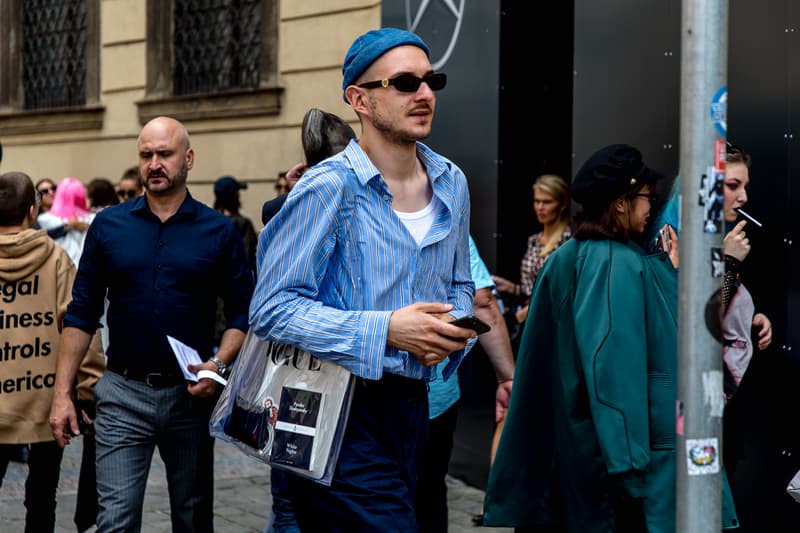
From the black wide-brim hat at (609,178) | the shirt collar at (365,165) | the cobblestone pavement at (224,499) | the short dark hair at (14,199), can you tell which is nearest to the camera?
the shirt collar at (365,165)

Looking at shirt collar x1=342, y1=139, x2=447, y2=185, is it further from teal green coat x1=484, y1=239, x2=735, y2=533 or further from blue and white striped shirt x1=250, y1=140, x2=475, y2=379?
teal green coat x1=484, y1=239, x2=735, y2=533

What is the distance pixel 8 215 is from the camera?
5.48 meters

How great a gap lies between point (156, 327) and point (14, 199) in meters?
1.22

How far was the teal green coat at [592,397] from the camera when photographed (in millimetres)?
3850

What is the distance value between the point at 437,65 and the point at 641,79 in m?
2.21

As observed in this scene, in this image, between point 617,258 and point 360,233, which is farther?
point 617,258

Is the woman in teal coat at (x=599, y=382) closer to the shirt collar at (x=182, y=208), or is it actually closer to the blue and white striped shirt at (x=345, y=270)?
the blue and white striped shirt at (x=345, y=270)

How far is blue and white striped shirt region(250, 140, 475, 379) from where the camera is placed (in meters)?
3.21

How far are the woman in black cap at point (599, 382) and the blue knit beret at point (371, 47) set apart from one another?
91 centimetres

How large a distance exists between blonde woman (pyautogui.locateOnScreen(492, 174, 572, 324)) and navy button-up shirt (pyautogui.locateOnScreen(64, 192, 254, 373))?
9.79 ft

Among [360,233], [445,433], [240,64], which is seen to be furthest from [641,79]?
[240,64]

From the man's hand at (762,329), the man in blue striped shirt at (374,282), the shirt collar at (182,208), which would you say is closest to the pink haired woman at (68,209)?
the shirt collar at (182,208)

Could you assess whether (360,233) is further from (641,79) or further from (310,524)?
(641,79)

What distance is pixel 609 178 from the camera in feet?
13.3
